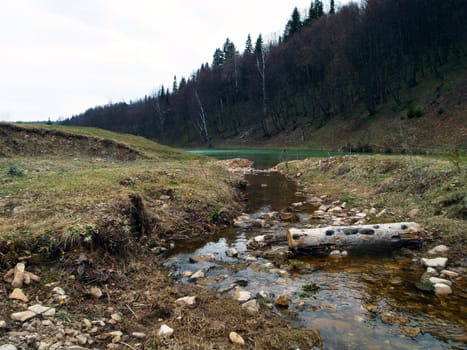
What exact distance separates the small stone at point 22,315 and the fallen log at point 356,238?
14.9 feet

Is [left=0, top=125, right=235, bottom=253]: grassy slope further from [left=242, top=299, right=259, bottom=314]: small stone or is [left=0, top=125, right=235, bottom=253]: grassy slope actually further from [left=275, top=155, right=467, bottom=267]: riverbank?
[left=275, top=155, right=467, bottom=267]: riverbank

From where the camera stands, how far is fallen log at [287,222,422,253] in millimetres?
6371

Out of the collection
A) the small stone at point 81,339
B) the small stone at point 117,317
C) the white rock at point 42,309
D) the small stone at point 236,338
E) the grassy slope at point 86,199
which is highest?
the grassy slope at point 86,199

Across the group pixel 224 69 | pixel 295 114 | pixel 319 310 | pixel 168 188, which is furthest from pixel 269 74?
pixel 319 310

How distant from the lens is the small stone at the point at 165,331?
3.54 meters

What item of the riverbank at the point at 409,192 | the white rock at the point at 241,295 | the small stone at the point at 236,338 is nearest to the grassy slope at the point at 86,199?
the white rock at the point at 241,295

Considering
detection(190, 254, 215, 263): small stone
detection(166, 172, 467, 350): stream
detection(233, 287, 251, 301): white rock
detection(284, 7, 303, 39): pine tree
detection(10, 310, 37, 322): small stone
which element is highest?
detection(284, 7, 303, 39): pine tree

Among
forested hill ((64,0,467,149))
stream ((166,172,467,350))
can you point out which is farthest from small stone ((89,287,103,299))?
forested hill ((64,0,467,149))

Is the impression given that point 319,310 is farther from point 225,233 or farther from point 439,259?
point 225,233

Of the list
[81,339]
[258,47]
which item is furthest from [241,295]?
[258,47]

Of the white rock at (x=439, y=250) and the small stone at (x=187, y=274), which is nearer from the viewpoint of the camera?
the small stone at (x=187, y=274)

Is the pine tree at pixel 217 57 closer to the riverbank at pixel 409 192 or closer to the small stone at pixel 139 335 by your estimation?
the riverbank at pixel 409 192

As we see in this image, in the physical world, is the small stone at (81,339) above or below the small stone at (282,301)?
above

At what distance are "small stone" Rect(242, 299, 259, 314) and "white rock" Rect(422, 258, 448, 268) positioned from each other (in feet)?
11.0
